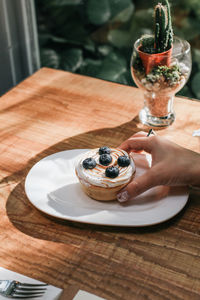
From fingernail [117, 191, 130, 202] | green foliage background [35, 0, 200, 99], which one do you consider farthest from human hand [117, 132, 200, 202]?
green foliage background [35, 0, 200, 99]

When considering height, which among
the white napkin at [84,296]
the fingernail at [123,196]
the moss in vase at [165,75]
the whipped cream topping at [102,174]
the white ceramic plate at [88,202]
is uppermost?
the moss in vase at [165,75]

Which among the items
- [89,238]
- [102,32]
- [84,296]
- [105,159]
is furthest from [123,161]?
[102,32]

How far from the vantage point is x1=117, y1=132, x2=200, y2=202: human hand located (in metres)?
0.88

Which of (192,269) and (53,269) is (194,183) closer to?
(192,269)

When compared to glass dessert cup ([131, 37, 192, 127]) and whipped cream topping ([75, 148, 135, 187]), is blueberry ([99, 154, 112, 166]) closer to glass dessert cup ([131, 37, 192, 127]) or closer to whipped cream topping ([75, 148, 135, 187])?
whipped cream topping ([75, 148, 135, 187])

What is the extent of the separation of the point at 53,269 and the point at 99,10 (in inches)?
90.7

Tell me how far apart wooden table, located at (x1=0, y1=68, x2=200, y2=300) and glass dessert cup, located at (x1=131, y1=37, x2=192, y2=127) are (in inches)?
2.1

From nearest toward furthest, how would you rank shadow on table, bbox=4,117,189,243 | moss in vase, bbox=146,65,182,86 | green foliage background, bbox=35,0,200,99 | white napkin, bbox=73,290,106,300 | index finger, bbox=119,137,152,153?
white napkin, bbox=73,290,106,300, shadow on table, bbox=4,117,189,243, index finger, bbox=119,137,152,153, moss in vase, bbox=146,65,182,86, green foliage background, bbox=35,0,200,99

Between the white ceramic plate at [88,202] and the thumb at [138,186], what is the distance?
0.08 feet

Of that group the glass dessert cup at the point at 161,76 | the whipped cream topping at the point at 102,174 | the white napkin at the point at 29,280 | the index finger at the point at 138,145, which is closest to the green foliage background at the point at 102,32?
the glass dessert cup at the point at 161,76

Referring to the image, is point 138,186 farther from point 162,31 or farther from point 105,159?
point 162,31

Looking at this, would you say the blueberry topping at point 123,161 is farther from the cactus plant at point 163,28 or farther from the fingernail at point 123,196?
the cactus plant at point 163,28

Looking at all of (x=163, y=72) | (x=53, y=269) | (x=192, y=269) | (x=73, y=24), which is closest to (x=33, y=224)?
(x=53, y=269)

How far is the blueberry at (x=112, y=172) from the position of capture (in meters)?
0.87
